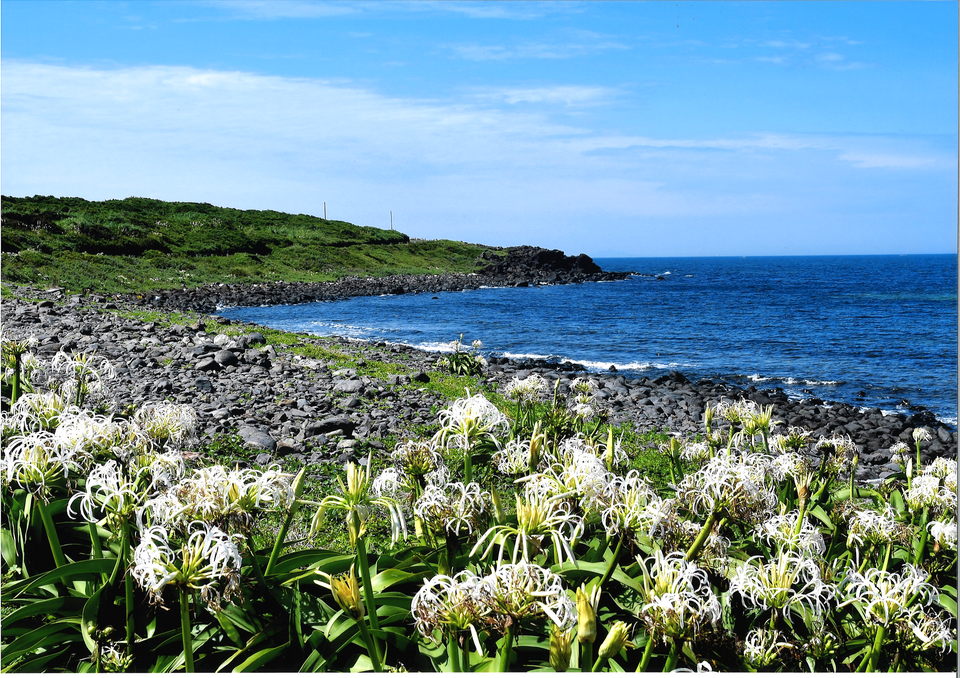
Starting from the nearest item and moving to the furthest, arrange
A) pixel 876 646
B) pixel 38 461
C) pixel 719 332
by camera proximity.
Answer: pixel 876 646
pixel 38 461
pixel 719 332

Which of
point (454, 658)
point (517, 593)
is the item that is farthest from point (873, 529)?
point (517, 593)

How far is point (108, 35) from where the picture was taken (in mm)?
3857

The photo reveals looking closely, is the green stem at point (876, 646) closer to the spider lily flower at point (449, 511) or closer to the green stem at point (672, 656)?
the green stem at point (672, 656)

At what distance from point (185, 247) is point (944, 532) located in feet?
182

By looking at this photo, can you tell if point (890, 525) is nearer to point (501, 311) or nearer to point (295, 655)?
point (295, 655)

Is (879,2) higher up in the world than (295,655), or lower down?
higher up

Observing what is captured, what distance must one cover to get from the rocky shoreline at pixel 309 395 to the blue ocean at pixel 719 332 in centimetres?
310

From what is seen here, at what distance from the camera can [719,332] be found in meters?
32.4

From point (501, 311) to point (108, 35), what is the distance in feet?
123

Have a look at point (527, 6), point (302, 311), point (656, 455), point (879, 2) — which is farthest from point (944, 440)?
point (302, 311)

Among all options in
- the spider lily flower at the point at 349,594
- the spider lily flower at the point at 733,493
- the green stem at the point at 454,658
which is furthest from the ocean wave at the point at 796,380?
the spider lily flower at the point at 349,594

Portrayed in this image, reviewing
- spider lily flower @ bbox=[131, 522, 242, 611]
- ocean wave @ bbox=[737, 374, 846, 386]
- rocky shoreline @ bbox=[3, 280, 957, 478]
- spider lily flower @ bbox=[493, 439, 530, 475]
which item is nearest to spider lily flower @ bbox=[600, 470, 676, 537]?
spider lily flower @ bbox=[493, 439, 530, 475]

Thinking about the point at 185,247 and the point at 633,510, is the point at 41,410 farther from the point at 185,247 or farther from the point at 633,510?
the point at 185,247

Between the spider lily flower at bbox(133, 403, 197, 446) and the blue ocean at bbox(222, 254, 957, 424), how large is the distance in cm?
894
